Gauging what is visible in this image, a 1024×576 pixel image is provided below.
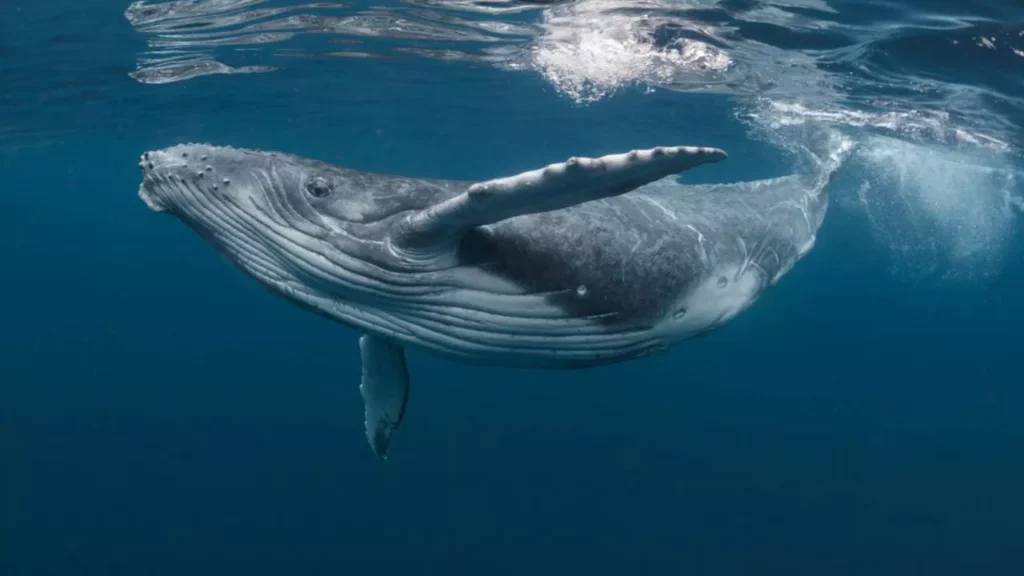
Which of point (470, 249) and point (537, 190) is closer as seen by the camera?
point (537, 190)

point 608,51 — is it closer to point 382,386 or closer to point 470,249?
point 382,386

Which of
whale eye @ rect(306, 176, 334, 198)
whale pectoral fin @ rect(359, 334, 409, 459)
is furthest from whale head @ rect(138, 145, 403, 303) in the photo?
whale pectoral fin @ rect(359, 334, 409, 459)

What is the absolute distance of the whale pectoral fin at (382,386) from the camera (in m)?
6.20

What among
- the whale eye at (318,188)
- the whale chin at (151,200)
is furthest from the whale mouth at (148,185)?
the whale eye at (318,188)

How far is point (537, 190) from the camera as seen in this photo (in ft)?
11.8

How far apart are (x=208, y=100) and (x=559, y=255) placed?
23.3 m

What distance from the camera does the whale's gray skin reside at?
4.00 m

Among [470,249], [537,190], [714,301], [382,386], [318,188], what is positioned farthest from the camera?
[382,386]

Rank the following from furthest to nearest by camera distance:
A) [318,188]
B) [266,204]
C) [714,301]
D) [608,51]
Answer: [608,51] < [714,301] < [318,188] < [266,204]

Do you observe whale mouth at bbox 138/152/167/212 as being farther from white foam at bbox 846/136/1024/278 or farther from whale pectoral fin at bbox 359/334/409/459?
white foam at bbox 846/136/1024/278

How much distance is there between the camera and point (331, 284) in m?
4.54

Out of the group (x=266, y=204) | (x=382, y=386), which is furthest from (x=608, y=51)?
(x=266, y=204)

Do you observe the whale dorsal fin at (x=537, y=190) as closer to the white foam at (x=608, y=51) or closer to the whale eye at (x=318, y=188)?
the whale eye at (x=318, y=188)

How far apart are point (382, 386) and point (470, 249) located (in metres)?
2.44
